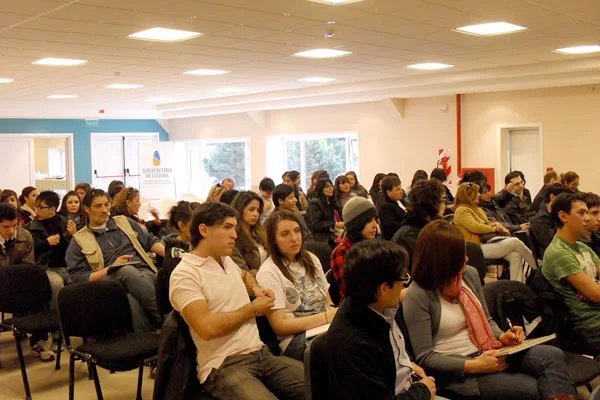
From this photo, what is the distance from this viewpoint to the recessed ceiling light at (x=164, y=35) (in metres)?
6.64

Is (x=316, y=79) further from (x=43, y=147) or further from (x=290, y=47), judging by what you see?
(x=43, y=147)

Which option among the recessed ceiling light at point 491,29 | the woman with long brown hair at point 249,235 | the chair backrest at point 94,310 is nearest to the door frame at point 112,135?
the recessed ceiling light at point 491,29

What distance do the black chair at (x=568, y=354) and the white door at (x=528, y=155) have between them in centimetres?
805

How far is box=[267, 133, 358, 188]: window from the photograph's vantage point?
14297 mm

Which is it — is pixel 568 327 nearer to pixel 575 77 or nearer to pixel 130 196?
pixel 130 196

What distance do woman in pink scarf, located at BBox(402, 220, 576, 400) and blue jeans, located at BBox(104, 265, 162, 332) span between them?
7.89 ft

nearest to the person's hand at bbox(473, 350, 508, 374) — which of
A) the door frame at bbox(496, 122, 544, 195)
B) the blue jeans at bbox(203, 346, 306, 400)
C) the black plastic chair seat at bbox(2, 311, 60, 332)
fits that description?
the blue jeans at bbox(203, 346, 306, 400)

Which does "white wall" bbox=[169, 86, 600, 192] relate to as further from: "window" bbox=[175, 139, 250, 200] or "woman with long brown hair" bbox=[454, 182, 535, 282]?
"woman with long brown hair" bbox=[454, 182, 535, 282]

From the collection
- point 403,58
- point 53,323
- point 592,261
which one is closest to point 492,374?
point 592,261

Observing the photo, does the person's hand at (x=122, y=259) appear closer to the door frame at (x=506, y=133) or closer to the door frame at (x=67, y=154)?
the door frame at (x=506, y=133)

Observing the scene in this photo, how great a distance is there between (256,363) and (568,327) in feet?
6.27

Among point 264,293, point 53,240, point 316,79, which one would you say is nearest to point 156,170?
point 316,79

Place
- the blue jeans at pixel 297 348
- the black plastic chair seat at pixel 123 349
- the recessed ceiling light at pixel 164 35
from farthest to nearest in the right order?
the recessed ceiling light at pixel 164 35 < the black plastic chair seat at pixel 123 349 < the blue jeans at pixel 297 348

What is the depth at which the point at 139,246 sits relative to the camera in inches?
207
